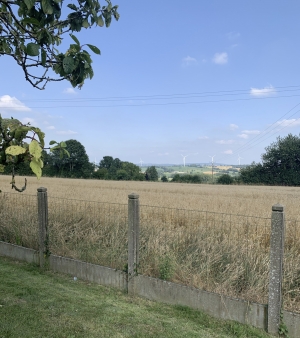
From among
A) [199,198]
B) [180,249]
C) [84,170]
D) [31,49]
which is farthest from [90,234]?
[84,170]

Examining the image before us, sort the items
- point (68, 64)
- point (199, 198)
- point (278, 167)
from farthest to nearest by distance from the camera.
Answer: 1. point (278, 167)
2. point (199, 198)
3. point (68, 64)

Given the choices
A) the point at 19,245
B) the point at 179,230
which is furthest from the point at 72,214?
the point at 179,230

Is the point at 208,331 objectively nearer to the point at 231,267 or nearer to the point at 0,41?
the point at 231,267

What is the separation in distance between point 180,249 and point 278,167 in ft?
175

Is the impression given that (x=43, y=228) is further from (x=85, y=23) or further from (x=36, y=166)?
(x=36, y=166)

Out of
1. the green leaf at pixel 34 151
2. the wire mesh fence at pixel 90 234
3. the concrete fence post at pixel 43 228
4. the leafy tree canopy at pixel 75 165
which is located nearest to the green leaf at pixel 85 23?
the green leaf at pixel 34 151

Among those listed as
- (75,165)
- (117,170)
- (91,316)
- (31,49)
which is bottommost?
(91,316)

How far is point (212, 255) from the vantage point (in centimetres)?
470

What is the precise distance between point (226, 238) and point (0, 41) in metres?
3.90

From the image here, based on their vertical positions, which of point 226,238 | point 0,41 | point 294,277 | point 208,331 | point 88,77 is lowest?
point 208,331

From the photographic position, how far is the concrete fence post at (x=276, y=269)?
3668 mm

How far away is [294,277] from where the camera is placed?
4125 mm

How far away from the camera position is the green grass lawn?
11.8 feet

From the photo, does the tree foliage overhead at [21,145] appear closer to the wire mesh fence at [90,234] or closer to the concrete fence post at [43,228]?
the wire mesh fence at [90,234]
